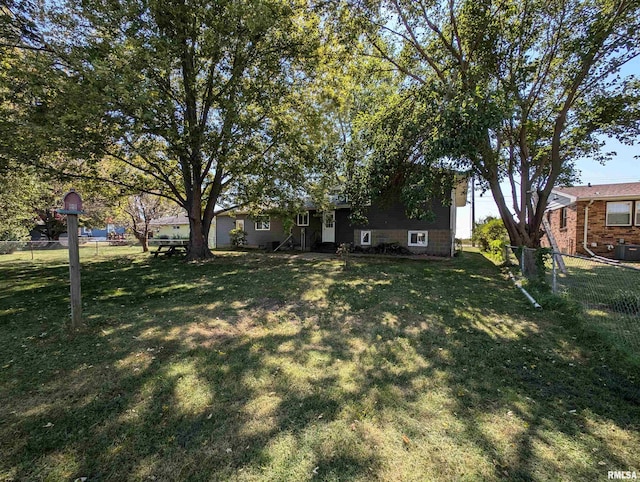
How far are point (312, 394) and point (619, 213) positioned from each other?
19598mm

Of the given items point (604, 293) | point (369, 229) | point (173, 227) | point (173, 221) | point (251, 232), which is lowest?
point (604, 293)

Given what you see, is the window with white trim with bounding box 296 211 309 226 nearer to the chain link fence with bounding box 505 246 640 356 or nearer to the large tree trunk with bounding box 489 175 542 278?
the large tree trunk with bounding box 489 175 542 278

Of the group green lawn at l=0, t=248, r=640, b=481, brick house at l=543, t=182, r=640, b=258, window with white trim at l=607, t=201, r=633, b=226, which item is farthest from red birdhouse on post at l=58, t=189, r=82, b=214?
window with white trim at l=607, t=201, r=633, b=226

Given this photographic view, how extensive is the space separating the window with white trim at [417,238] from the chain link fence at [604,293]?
6416 mm

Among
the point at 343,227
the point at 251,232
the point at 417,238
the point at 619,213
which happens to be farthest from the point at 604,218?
the point at 251,232

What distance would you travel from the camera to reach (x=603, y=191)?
641 inches

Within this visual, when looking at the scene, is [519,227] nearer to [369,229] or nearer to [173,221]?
[369,229]

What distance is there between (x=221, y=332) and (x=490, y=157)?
8.67m

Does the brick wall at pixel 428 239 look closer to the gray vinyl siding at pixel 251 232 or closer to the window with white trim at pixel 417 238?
the window with white trim at pixel 417 238

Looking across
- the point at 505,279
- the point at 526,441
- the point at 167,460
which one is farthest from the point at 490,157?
the point at 167,460

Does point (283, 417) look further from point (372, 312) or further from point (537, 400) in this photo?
point (372, 312)

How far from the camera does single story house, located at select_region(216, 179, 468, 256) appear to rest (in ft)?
52.1

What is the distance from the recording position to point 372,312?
6.04 metres

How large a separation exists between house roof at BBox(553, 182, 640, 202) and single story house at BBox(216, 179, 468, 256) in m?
5.26
